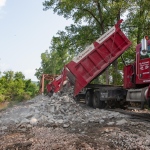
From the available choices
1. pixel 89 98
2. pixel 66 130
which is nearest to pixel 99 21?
pixel 89 98

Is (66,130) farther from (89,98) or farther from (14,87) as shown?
(14,87)

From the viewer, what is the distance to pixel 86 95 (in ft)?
49.4

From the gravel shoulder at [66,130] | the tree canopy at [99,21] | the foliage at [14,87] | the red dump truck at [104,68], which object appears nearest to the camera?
the gravel shoulder at [66,130]

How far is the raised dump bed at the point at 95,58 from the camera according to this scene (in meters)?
12.2

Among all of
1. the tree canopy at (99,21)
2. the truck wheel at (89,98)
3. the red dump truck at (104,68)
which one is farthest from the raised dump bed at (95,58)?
the tree canopy at (99,21)

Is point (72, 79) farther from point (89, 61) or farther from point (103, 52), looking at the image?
point (103, 52)

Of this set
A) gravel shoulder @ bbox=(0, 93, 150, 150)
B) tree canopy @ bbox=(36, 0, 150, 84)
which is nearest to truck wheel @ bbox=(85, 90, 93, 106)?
gravel shoulder @ bbox=(0, 93, 150, 150)

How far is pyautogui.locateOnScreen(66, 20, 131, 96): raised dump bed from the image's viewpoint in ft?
39.9

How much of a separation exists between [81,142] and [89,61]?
6.66 m

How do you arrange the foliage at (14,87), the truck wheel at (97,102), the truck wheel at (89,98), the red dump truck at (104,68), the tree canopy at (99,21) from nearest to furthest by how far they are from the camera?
the red dump truck at (104,68) → the truck wheel at (97,102) → the truck wheel at (89,98) → the tree canopy at (99,21) → the foliage at (14,87)

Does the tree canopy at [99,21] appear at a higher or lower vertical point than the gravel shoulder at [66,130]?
higher

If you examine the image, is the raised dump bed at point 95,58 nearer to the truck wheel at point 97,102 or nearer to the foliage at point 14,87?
the truck wheel at point 97,102

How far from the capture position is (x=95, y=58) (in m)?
12.5

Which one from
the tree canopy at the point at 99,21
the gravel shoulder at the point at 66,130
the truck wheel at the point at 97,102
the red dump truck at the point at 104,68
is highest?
the tree canopy at the point at 99,21
